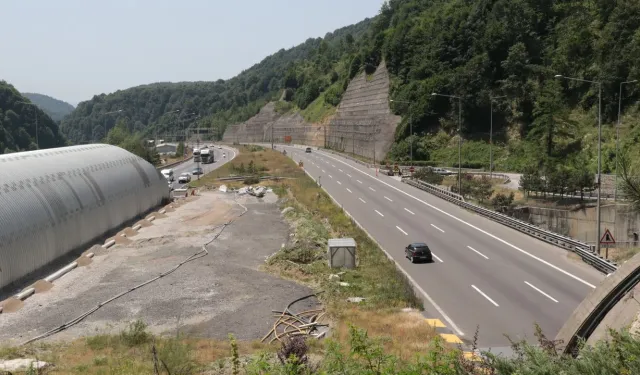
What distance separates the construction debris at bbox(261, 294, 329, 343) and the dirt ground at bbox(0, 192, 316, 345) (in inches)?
19.6

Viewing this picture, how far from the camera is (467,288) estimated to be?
1017 inches

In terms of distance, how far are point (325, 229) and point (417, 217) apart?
918 centimetres

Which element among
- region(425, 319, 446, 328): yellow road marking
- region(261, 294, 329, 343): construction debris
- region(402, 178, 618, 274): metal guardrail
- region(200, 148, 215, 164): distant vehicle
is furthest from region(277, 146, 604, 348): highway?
region(200, 148, 215, 164): distant vehicle

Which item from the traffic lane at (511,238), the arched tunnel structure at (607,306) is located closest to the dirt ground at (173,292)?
the arched tunnel structure at (607,306)

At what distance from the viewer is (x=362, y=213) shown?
48500 millimetres

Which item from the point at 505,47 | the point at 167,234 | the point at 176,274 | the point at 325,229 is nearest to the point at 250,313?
the point at 176,274

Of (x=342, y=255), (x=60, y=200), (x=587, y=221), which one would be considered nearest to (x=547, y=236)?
(x=342, y=255)

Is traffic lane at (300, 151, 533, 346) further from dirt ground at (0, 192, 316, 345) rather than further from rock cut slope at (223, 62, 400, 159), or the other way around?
rock cut slope at (223, 62, 400, 159)

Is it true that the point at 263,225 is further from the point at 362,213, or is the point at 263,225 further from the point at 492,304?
the point at 492,304

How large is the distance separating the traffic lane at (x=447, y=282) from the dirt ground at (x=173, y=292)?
5.87 m

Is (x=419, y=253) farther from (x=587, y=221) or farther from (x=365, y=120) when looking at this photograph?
(x=365, y=120)

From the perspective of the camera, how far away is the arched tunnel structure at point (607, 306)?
11.8 metres

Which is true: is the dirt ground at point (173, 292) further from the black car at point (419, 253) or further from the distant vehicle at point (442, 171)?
the distant vehicle at point (442, 171)

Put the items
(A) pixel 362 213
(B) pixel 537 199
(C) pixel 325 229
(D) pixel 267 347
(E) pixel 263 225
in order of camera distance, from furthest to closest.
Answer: (B) pixel 537 199 → (A) pixel 362 213 → (E) pixel 263 225 → (C) pixel 325 229 → (D) pixel 267 347
